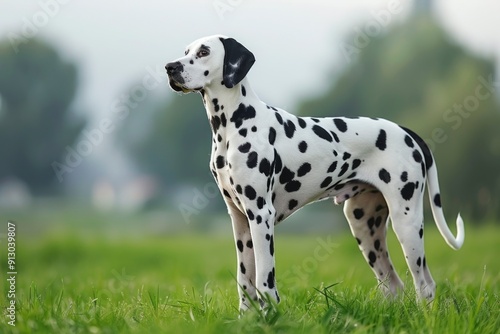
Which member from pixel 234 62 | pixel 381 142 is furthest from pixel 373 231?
pixel 234 62

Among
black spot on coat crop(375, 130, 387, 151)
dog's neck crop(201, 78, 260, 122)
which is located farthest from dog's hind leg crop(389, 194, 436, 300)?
dog's neck crop(201, 78, 260, 122)

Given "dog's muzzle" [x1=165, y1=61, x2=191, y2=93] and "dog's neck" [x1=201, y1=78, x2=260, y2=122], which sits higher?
"dog's muzzle" [x1=165, y1=61, x2=191, y2=93]

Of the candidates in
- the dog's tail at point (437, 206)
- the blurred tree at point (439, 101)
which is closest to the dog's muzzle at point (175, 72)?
the dog's tail at point (437, 206)

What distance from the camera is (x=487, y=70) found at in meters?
14.9

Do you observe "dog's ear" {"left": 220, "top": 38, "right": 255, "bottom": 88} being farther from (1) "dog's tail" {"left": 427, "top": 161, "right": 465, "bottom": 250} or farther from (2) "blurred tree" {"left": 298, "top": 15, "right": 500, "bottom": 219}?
(2) "blurred tree" {"left": 298, "top": 15, "right": 500, "bottom": 219}

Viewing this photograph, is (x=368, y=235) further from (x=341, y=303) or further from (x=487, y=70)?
(x=487, y=70)

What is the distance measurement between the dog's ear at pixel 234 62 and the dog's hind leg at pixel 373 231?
5.01ft

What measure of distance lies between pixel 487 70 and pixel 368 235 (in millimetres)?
10760

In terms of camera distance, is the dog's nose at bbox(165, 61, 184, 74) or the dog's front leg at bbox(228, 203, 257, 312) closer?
the dog's nose at bbox(165, 61, 184, 74)

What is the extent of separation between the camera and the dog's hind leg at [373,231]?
17.7 ft

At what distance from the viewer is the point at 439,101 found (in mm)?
14070

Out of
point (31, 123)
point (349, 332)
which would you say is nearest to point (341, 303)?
point (349, 332)

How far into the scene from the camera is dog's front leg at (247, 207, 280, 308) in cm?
451

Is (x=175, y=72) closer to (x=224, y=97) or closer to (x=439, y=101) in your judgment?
(x=224, y=97)
